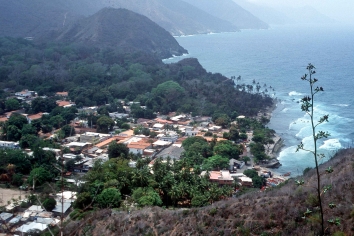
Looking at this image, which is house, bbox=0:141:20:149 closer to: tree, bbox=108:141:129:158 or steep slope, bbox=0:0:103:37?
tree, bbox=108:141:129:158

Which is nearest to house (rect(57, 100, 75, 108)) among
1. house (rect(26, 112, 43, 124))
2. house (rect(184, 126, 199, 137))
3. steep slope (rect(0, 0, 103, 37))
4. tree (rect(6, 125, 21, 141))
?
house (rect(26, 112, 43, 124))

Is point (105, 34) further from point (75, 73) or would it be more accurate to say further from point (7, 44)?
point (75, 73)

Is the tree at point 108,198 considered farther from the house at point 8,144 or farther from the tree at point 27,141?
the house at point 8,144

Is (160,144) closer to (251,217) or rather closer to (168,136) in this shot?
(168,136)

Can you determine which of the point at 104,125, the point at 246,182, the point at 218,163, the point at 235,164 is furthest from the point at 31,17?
the point at 246,182

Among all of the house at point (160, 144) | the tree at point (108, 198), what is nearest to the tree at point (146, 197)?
the tree at point (108, 198)

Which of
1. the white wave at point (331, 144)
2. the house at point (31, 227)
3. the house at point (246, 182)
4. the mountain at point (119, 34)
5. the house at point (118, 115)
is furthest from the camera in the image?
the mountain at point (119, 34)

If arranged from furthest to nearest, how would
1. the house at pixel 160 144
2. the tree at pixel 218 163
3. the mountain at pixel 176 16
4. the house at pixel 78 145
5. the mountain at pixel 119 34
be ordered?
the mountain at pixel 176 16 < the mountain at pixel 119 34 < the house at pixel 160 144 < the house at pixel 78 145 < the tree at pixel 218 163
